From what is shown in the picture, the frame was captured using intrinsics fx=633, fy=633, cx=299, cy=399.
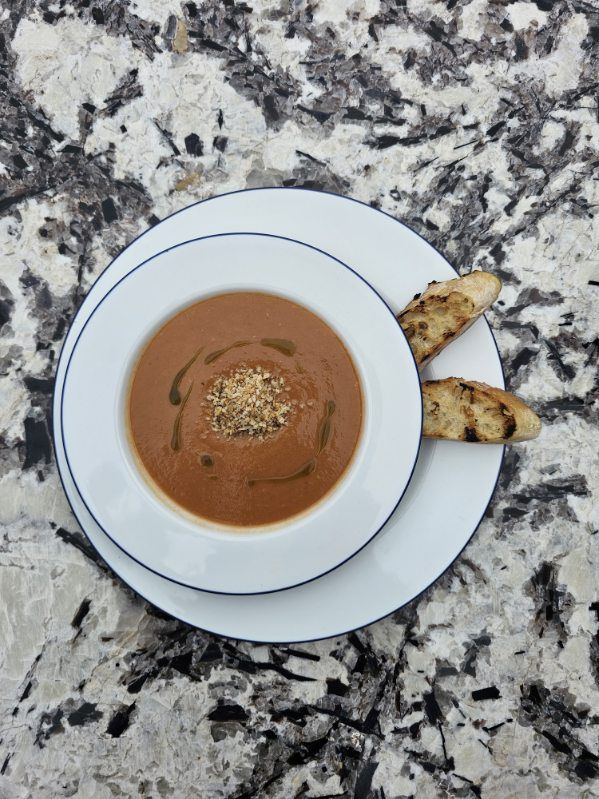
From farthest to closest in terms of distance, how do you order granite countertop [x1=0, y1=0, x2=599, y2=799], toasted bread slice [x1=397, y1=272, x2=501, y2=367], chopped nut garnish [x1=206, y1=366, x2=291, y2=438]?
granite countertop [x1=0, y1=0, x2=599, y2=799], toasted bread slice [x1=397, y1=272, x2=501, y2=367], chopped nut garnish [x1=206, y1=366, x2=291, y2=438]

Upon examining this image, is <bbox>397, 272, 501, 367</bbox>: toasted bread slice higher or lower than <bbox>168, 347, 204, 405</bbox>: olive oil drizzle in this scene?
higher

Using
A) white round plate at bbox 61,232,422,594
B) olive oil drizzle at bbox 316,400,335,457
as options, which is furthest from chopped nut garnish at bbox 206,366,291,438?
white round plate at bbox 61,232,422,594

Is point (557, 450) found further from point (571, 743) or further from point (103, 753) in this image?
point (103, 753)

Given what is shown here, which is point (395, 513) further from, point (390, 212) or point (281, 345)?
point (390, 212)

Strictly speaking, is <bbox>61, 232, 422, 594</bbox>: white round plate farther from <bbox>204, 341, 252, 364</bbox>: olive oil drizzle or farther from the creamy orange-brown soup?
<bbox>204, 341, 252, 364</bbox>: olive oil drizzle

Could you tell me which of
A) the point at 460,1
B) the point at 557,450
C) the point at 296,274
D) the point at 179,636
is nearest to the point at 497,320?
the point at 557,450

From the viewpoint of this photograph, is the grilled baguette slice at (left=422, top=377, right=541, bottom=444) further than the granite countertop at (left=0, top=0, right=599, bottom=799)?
No
